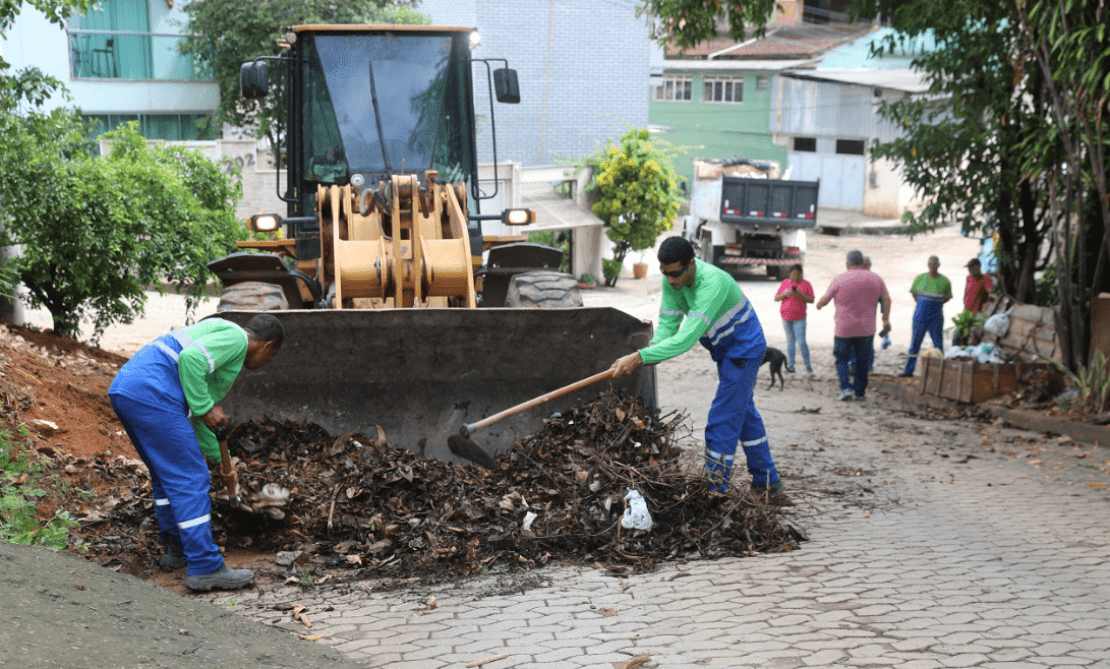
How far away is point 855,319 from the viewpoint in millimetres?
10609

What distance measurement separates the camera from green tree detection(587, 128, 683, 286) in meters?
22.8

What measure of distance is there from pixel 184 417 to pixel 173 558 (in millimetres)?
744

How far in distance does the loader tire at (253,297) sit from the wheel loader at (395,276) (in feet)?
0.05

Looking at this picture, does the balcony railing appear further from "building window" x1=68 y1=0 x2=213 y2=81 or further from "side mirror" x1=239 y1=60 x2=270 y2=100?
"side mirror" x1=239 y1=60 x2=270 y2=100

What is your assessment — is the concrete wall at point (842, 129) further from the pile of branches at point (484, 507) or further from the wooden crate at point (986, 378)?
the pile of branches at point (484, 507)

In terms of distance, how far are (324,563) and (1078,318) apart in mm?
7590

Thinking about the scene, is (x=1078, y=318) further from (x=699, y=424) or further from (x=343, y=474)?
(x=343, y=474)

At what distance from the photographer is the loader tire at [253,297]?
21.4 ft

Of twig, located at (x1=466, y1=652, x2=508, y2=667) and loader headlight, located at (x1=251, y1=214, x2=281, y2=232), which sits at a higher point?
loader headlight, located at (x1=251, y1=214, x2=281, y2=232)

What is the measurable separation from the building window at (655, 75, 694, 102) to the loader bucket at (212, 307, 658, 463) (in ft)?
109

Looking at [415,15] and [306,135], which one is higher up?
[415,15]

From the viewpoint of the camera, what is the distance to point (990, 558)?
17.8 ft

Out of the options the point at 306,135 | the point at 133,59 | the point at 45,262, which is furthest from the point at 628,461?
the point at 133,59

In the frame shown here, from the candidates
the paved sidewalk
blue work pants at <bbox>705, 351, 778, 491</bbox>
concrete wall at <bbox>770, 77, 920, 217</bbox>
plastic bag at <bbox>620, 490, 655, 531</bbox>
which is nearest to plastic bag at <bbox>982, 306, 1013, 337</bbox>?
the paved sidewalk
